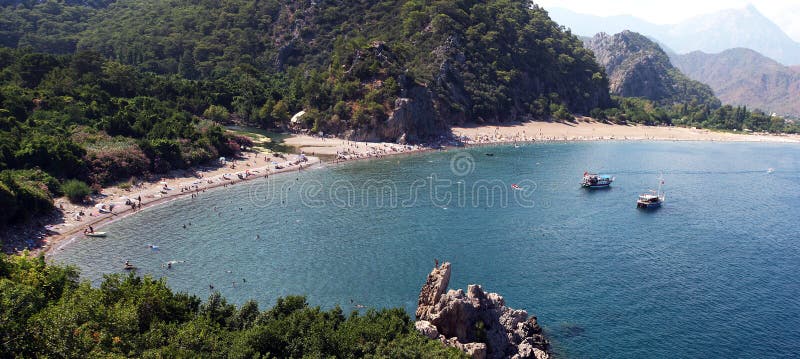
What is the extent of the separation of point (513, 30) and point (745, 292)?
133428 millimetres

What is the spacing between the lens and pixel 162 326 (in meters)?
30.1

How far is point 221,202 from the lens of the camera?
7312 centimetres

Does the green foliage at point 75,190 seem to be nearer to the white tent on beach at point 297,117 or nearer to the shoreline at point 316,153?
the shoreline at point 316,153

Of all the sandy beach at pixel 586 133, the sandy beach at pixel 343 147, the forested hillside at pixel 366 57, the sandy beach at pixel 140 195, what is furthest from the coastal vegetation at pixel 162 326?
the sandy beach at pixel 586 133

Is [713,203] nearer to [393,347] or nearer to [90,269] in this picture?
[393,347]

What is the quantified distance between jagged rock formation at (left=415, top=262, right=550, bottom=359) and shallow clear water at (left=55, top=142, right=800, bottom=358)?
4187 millimetres

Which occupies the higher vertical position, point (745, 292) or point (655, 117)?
point (655, 117)

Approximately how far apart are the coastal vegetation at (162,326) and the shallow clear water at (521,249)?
11.1 m

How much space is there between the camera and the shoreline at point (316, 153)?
5862cm

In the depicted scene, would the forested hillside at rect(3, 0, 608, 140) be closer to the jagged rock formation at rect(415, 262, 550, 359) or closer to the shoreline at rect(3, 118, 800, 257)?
the shoreline at rect(3, 118, 800, 257)

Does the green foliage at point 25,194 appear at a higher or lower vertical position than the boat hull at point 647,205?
higher

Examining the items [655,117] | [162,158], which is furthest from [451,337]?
[655,117]

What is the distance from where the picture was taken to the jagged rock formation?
3562cm

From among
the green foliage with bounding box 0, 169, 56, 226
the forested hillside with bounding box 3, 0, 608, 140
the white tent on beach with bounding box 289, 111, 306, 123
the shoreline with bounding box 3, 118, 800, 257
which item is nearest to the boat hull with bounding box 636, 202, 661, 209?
the shoreline with bounding box 3, 118, 800, 257
